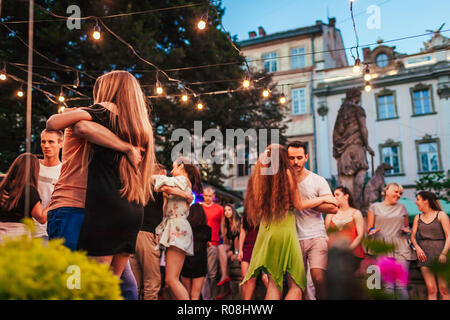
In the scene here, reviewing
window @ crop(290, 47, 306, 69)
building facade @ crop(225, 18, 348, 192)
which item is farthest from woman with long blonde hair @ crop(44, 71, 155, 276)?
window @ crop(290, 47, 306, 69)

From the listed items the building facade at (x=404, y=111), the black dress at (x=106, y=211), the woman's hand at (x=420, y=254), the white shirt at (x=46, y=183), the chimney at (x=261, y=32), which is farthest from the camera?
the chimney at (x=261, y=32)

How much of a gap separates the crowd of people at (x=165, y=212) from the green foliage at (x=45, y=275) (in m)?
0.54

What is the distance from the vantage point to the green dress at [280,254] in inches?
131

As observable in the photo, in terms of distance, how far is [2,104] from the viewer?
1176cm

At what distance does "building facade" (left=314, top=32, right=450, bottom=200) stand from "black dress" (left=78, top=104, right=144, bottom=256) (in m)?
23.2

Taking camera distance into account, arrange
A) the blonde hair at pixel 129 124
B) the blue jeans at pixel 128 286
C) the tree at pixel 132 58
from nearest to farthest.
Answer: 1. the blonde hair at pixel 129 124
2. the blue jeans at pixel 128 286
3. the tree at pixel 132 58

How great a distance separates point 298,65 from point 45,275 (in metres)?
29.7

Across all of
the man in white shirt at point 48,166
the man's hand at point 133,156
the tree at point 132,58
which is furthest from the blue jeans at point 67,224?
the tree at point 132,58

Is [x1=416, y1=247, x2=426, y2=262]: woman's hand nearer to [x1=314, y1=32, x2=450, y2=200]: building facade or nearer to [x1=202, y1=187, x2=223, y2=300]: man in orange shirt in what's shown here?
[x1=202, y1=187, x2=223, y2=300]: man in orange shirt

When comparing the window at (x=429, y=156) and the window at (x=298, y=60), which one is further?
the window at (x=298, y=60)

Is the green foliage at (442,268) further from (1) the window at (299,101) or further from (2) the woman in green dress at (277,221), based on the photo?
(1) the window at (299,101)

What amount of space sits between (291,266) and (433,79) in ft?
80.7
